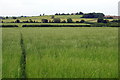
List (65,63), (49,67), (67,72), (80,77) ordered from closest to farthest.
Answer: (80,77) < (67,72) < (49,67) < (65,63)

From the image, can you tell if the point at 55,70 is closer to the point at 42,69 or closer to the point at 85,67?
the point at 42,69

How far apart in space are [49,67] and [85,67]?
1031 mm

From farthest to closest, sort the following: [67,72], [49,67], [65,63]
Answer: [65,63], [49,67], [67,72]

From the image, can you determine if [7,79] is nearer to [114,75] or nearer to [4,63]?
[4,63]

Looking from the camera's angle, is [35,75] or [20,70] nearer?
[35,75]

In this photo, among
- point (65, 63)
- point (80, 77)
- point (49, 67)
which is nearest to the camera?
point (80, 77)

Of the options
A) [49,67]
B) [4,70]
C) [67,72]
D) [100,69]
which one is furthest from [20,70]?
[100,69]

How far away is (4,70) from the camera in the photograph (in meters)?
5.64

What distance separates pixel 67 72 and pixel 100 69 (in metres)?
0.95

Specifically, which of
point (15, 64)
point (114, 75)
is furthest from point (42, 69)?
point (114, 75)

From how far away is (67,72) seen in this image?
5.41 metres

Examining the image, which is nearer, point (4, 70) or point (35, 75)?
point (35, 75)

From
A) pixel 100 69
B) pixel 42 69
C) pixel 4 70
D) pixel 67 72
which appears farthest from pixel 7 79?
pixel 100 69

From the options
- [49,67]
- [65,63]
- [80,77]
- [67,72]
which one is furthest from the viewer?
[65,63]
